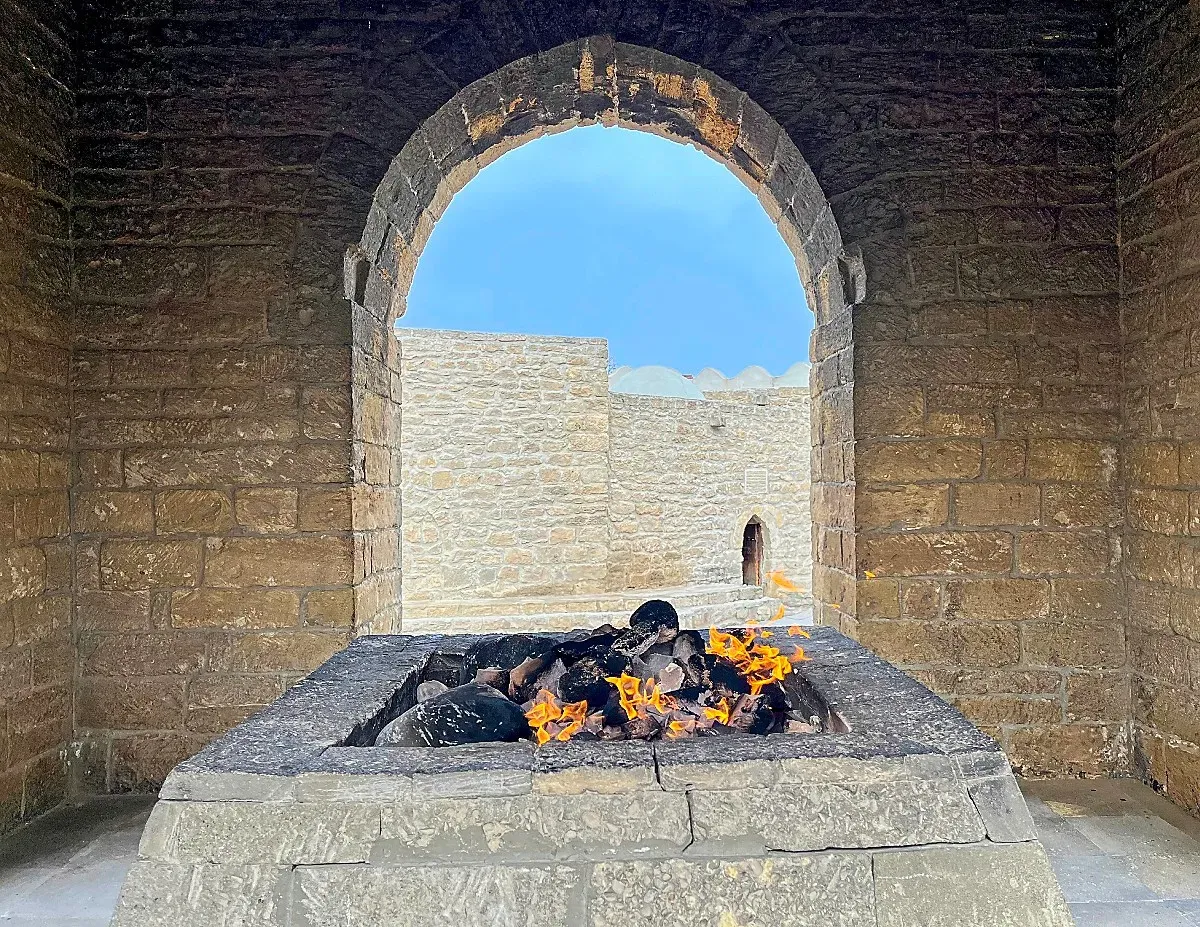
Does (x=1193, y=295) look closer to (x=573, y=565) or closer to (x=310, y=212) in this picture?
(x=310, y=212)

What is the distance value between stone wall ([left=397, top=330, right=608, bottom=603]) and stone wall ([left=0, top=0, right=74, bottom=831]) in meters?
5.35

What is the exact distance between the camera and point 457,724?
188 centimetres

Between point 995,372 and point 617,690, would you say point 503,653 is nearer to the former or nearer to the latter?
point 617,690

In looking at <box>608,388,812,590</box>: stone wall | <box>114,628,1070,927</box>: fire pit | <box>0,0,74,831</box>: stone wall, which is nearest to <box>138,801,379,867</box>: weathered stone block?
<box>114,628,1070,927</box>: fire pit

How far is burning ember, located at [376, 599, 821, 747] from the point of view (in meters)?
1.88

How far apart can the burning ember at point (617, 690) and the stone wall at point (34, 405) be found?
1.83 meters

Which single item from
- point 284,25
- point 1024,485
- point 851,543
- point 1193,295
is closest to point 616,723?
point 851,543

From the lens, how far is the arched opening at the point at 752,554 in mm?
13784

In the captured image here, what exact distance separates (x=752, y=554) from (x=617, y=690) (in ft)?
39.8

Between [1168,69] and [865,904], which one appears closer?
[865,904]

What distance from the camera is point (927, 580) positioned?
135 inches

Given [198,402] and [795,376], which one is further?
[795,376]

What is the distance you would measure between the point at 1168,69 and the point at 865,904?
3280 millimetres

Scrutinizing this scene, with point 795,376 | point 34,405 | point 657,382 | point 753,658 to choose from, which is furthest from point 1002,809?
point 795,376
